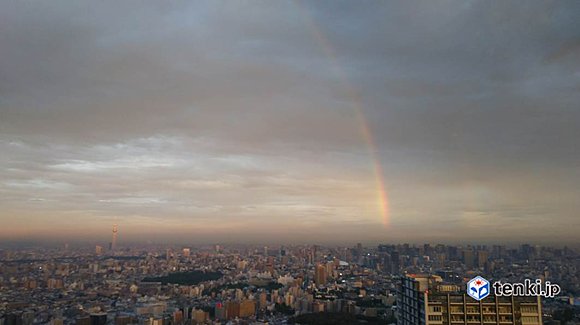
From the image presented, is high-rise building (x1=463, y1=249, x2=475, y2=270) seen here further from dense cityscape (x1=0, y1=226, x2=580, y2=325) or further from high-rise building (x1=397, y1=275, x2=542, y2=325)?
high-rise building (x1=397, y1=275, x2=542, y2=325)

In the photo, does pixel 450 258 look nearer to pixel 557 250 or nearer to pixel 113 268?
pixel 557 250

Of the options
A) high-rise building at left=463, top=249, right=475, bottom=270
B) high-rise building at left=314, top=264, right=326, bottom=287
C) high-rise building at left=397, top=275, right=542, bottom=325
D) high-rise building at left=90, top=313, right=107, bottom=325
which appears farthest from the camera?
high-rise building at left=314, top=264, right=326, bottom=287

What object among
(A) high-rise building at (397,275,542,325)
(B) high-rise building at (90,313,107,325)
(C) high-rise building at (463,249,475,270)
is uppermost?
(C) high-rise building at (463,249,475,270)

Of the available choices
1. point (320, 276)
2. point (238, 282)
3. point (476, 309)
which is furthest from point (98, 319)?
point (320, 276)

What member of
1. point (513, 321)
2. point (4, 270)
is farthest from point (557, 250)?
point (4, 270)

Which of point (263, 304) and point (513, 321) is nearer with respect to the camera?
point (513, 321)

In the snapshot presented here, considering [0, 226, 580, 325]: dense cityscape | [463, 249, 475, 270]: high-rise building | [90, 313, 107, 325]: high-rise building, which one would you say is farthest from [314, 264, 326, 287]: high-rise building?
[90, 313, 107, 325]: high-rise building

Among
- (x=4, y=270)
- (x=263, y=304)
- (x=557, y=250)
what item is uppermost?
(x=557, y=250)

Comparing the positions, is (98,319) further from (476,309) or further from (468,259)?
(468,259)
